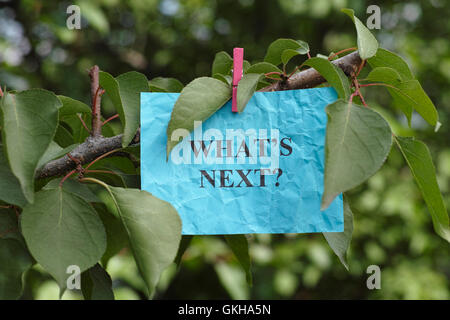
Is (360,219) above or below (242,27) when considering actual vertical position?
below

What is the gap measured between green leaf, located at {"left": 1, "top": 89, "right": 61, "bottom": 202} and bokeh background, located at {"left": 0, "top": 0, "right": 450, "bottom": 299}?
0.97 metres

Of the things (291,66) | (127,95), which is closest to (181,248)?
(127,95)

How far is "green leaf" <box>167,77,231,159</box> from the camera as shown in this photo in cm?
34

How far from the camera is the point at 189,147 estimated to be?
359mm

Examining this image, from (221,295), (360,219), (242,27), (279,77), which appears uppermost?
(242,27)

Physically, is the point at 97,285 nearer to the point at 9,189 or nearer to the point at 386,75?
the point at 9,189

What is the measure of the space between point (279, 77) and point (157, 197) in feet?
0.51

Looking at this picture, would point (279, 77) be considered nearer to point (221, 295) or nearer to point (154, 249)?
point (154, 249)

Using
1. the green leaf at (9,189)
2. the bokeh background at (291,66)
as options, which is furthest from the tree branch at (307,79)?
the bokeh background at (291,66)

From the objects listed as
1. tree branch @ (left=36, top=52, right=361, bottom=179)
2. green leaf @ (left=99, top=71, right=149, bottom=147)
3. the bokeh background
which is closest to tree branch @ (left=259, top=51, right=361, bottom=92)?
tree branch @ (left=36, top=52, right=361, bottom=179)

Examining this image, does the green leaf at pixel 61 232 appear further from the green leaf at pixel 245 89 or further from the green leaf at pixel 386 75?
the green leaf at pixel 386 75

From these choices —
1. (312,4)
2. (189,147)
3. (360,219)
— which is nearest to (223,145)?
(189,147)

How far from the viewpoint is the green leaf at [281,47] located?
0.39 m

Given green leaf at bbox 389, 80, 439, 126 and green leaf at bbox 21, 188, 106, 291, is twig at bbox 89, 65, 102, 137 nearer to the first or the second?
green leaf at bbox 21, 188, 106, 291
